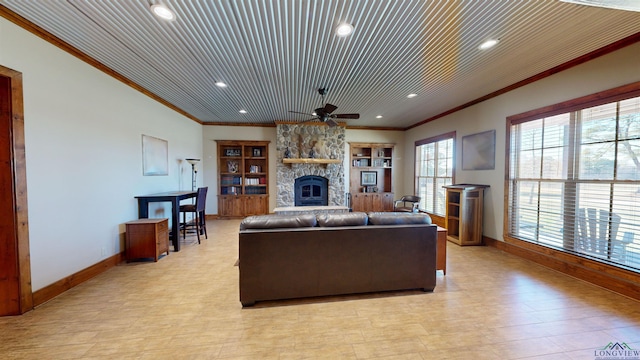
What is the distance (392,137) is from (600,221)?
208 inches

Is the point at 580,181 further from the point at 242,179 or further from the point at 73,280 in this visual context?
the point at 242,179

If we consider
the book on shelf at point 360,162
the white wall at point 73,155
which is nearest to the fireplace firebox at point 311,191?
the book on shelf at point 360,162

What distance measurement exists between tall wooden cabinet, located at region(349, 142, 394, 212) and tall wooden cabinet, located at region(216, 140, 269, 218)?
274 centimetres

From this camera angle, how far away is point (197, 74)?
350 cm

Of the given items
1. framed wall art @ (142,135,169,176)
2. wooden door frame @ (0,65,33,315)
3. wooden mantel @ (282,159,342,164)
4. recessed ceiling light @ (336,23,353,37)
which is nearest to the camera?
wooden door frame @ (0,65,33,315)

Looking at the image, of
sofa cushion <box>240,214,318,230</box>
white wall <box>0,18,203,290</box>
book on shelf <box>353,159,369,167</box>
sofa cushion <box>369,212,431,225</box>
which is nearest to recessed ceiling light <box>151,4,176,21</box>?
white wall <box>0,18,203,290</box>

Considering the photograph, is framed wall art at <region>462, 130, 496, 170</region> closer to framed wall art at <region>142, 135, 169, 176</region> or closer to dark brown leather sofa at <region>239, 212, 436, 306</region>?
dark brown leather sofa at <region>239, 212, 436, 306</region>

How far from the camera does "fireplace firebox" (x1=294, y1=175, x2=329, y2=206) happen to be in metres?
7.25

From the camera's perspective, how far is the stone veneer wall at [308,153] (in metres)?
7.00

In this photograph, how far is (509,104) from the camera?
13.4ft

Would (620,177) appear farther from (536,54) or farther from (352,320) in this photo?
(352,320)

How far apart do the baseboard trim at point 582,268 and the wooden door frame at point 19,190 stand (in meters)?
6.25

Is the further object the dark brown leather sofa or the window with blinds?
the window with blinds

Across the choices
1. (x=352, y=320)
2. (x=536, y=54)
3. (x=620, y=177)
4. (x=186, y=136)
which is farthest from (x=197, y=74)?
(x=620, y=177)
